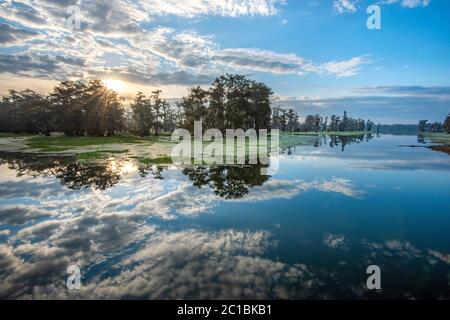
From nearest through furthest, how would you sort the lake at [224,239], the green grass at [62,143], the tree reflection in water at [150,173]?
the lake at [224,239] < the tree reflection in water at [150,173] < the green grass at [62,143]

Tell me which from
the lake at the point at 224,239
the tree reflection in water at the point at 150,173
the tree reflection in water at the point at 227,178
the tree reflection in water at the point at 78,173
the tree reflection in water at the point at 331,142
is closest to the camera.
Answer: the lake at the point at 224,239

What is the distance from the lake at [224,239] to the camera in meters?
7.31

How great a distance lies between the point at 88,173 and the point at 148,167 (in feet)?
18.8

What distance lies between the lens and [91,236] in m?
10.7

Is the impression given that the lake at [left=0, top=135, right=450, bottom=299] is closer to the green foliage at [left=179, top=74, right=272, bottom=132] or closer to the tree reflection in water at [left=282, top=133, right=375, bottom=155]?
the tree reflection in water at [left=282, top=133, right=375, bottom=155]

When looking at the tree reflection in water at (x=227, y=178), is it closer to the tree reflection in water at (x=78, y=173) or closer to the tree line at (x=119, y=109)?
the tree reflection in water at (x=78, y=173)

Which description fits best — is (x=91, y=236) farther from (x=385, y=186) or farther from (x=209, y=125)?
(x=209, y=125)

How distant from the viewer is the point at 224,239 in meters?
10.4

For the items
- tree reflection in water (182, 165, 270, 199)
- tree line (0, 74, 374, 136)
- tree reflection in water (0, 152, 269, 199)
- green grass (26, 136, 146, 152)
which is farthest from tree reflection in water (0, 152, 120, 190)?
tree line (0, 74, 374, 136)

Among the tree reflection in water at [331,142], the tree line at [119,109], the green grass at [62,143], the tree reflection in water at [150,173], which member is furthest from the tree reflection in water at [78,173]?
the tree line at [119,109]

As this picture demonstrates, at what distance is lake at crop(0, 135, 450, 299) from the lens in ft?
24.0
